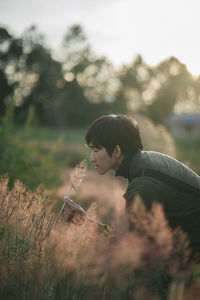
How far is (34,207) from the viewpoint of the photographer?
7.11ft

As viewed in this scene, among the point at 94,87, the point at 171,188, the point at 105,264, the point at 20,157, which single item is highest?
the point at 94,87

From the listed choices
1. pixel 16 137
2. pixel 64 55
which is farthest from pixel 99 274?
pixel 64 55

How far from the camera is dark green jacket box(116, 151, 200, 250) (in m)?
2.06

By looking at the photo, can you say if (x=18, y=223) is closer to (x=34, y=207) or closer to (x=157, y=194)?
(x=34, y=207)

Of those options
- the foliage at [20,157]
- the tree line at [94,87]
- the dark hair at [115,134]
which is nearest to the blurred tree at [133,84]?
the tree line at [94,87]

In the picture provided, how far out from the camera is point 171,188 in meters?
2.15

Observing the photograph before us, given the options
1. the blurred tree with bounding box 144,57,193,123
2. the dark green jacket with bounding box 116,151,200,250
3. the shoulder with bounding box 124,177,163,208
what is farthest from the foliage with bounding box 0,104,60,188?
the blurred tree with bounding box 144,57,193,123

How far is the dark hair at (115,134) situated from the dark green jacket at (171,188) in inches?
5.4

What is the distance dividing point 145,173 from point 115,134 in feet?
1.35

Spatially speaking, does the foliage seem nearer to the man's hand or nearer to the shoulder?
the man's hand

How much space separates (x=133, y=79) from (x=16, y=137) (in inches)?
1710

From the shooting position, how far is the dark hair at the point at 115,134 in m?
2.39

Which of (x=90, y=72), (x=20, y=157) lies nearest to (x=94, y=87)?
(x=90, y=72)

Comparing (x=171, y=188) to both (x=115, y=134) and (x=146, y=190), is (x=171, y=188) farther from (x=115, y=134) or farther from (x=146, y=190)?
(x=115, y=134)
